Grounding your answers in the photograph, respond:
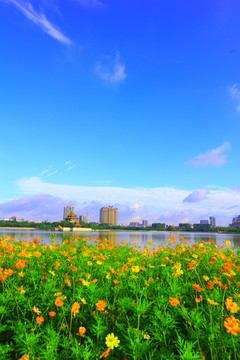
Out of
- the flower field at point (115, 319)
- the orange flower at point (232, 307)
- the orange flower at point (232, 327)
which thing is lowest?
the flower field at point (115, 319)

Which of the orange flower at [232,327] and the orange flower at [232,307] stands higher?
the orange flower at [232,307]

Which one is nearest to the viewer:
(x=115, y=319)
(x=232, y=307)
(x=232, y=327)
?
(x=232, y=327)

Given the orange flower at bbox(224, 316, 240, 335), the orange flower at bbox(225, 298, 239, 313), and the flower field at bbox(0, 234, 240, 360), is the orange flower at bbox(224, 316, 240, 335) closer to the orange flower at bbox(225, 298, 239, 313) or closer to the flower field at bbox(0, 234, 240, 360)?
the flower field at bbox(0, 234, 240, 360)

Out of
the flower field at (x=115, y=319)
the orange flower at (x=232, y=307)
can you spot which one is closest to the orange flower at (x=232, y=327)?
the flower field at (x=115, y=319)

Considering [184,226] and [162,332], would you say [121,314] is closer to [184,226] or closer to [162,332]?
[162,332]

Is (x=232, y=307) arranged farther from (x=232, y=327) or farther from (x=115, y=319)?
(x=115, y=319)

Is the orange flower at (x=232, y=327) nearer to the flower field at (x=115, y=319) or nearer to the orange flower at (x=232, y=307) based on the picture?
the flower field at (x=115, y=319)

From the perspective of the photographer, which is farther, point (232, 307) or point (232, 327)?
point (232, 307)

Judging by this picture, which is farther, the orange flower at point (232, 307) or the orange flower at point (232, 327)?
the orange flower at point (232, 307)

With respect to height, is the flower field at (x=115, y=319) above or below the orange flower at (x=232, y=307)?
below

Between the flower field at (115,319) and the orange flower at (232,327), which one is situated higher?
the orange flower at (232,327)

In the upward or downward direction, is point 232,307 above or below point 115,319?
above

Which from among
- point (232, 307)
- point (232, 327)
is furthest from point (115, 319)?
point (232, 327)

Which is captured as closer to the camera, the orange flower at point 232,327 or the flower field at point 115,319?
the orange flower at point 232,327
